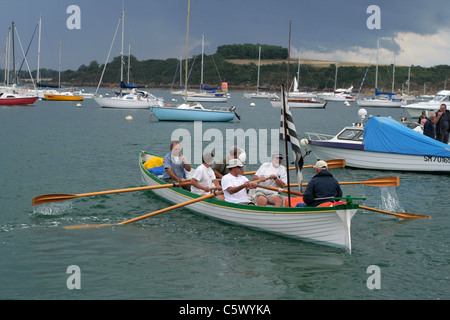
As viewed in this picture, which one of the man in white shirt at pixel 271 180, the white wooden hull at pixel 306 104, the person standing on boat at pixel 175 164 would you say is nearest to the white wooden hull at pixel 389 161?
the man in white shirt at pixel 271 180

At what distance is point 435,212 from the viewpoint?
1633 centimetres

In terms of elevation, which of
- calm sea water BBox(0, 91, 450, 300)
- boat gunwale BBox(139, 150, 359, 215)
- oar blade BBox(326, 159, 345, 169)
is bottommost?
calm sea water BBox(0, 91, 450, 300)

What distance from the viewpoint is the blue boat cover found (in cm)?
2194

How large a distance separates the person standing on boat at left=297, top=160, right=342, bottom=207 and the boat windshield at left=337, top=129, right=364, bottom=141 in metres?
12.8

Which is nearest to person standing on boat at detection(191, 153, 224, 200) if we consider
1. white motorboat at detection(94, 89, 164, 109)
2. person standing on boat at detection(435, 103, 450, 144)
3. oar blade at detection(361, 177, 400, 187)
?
oar blade at detection(361, 177, 400, 187)

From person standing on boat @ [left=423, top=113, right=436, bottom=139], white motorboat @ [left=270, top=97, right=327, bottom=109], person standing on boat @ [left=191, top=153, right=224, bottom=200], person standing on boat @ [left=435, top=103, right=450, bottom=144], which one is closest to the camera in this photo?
person standing on boat @ [left=191, top=153, right=224, bottom=200]

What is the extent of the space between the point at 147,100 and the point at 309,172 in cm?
5276

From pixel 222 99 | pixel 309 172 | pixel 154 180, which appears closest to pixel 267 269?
pixel 154 180

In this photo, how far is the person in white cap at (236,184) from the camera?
43.6 ft

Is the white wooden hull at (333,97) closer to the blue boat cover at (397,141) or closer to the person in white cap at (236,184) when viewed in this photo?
the blue boat cover at (397,141)

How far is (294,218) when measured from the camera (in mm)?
12188

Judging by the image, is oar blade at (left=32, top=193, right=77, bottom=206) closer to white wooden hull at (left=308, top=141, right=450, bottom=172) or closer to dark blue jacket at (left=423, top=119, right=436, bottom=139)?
white wooden hull at (left=308, top=141, right=450, bottom=172)

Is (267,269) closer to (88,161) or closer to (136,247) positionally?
(136,247)
